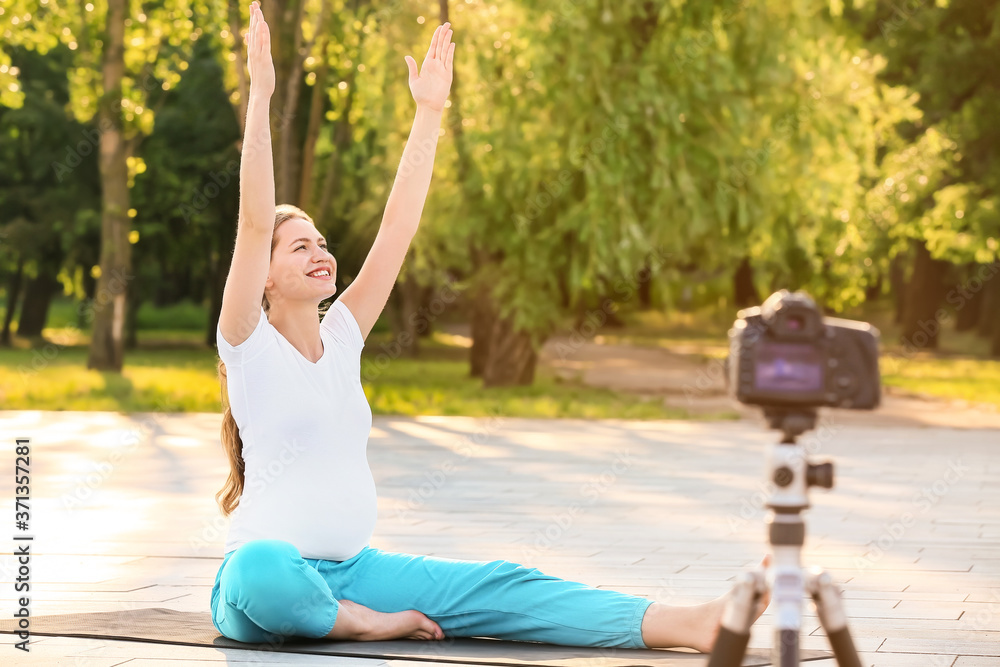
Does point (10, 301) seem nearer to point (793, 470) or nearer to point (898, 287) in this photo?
point (898, 287)

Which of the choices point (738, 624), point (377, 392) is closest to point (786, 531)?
point (738, 624)

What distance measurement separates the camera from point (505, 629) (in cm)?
440

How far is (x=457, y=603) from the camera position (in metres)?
4.36

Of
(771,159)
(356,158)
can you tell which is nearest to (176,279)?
(356,158)

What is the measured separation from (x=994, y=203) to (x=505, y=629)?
2114cm

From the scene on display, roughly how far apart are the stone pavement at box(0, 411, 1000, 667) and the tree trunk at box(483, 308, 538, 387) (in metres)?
5.48

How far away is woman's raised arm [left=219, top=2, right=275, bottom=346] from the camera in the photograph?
3375mm

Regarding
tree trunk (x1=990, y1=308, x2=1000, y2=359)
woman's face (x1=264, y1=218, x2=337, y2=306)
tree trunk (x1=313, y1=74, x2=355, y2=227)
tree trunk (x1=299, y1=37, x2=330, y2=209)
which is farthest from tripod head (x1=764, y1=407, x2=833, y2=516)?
tree trunk (x1=990, y1=308, x2=1000, y2=359)

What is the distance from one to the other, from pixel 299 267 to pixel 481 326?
17.4 metres

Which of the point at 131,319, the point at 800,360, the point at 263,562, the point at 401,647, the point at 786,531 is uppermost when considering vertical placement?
the point at 800,360

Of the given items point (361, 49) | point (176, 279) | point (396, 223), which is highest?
point (361, 49)

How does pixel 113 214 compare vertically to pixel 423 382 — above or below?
above

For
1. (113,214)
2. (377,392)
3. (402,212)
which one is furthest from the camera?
(113,214)

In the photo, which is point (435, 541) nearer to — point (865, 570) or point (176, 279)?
point (865, 570)
